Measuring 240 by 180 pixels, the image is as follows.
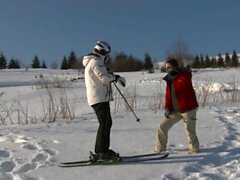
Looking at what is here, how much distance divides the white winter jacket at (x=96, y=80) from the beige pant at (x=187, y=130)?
0.96 metres

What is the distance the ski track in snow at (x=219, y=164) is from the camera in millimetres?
4605

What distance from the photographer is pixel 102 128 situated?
552cm

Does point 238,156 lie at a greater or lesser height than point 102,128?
lesser

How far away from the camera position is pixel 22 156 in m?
5.57

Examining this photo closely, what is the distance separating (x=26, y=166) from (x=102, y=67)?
1.57 m

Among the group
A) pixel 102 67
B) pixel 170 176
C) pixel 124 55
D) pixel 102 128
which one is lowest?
pixel 170 176

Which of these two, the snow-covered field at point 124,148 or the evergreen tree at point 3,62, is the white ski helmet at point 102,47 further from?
the evergreen tree at point 3,62

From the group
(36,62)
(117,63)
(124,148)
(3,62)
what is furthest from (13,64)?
(124,148)

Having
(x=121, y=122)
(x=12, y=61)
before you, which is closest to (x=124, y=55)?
(x=12, y=61)

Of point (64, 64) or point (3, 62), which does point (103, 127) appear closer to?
point (3, 62)

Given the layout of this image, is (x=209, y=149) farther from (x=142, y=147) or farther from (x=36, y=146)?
(x=36, y=146)

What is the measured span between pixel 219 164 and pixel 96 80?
1.90 metres

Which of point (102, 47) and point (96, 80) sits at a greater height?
point (102, 47)

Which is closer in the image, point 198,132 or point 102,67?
point 102,67
